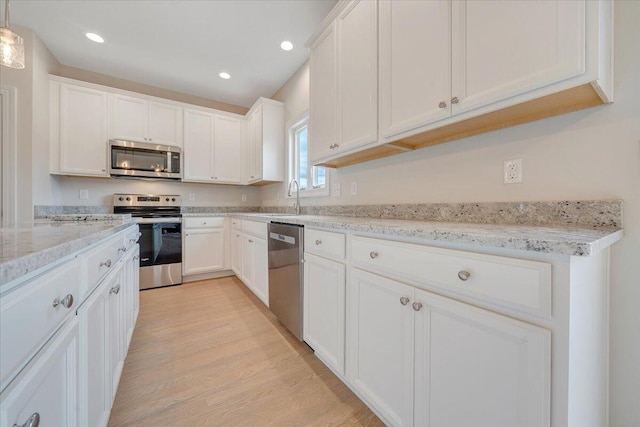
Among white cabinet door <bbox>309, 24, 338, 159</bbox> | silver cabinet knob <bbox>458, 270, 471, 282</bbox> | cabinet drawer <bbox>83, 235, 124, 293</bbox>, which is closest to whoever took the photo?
silver cabinet knob <bbox>458, 270, 471, 282</bbox>

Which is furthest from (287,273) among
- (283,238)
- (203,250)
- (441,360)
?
(203,250)

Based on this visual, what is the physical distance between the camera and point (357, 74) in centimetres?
166

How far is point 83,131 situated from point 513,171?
4.16 m

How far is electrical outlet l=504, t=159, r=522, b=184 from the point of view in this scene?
1.13 metres

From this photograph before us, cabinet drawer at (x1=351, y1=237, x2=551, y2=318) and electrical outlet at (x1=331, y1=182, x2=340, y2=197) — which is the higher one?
electrical outlet at (x1=331, y1=182, x2=340, y2=197)

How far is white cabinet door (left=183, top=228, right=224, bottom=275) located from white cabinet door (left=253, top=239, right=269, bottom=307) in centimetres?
121

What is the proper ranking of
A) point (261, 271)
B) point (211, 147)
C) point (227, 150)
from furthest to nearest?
point (227, 150), point (211, 147), point (261, 271)

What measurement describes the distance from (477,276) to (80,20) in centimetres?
374

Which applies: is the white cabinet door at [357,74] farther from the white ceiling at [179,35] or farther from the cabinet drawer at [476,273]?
the cabinet drawer at [476,273]

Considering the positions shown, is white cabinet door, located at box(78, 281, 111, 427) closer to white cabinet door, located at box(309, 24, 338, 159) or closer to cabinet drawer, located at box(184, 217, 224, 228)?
white cabinet door, located at box(309, 24, 338, 159)

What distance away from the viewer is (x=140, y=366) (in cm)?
158

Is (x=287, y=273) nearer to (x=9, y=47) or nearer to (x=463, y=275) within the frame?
(x=463, y=275)

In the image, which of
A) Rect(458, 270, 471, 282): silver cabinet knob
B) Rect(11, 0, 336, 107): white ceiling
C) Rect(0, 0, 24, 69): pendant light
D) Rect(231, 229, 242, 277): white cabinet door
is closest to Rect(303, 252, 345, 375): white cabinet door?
Rect(458, 270, 471, 282): silver cabinet knob

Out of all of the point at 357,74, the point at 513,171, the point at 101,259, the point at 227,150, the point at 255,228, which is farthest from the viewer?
the point at 227,150
